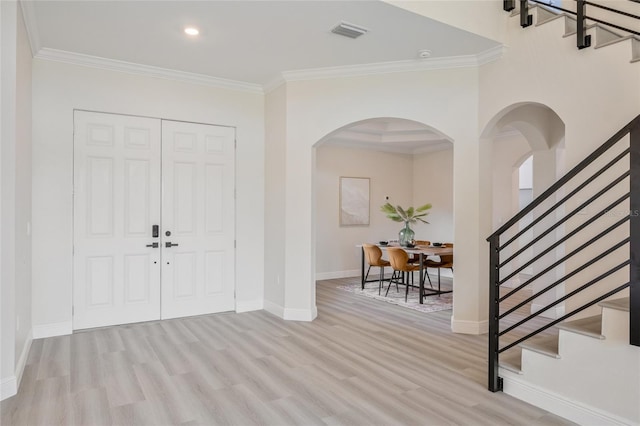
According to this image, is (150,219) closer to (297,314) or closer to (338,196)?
(297,314)

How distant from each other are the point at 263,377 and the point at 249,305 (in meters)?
2.25

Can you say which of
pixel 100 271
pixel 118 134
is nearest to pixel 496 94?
pixel 118 134

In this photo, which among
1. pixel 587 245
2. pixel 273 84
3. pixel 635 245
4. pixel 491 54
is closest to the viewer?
pixel 635 245

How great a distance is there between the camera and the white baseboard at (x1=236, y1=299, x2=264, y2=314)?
17.9ft

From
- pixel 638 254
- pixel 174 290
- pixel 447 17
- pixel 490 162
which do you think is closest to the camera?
pixel 638 254

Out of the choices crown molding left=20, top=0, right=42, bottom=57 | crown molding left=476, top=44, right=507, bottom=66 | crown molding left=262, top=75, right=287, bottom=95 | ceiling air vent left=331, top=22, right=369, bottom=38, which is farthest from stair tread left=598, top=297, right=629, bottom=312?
crown molding left=20, top=0, right=42, bottom=57

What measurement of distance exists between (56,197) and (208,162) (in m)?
1.70

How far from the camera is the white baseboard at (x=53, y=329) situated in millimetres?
4312

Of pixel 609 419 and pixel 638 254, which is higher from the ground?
pixel 638 254

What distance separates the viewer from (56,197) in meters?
4.42

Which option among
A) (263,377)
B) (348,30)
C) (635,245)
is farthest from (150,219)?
(635,245)

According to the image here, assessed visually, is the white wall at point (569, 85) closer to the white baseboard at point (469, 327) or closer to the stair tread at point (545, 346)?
the stair tread at point (545, 346)

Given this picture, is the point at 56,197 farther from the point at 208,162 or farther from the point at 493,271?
the point at 493,271

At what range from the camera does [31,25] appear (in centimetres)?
370
